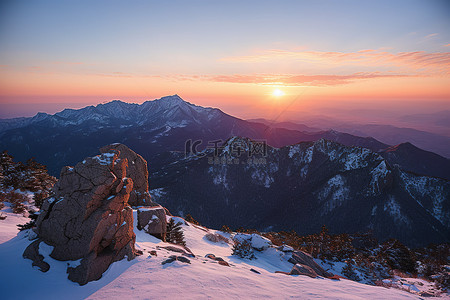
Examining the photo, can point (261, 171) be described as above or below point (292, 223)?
above

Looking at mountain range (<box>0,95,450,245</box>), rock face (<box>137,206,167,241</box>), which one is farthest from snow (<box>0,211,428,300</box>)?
mountain range (<box>0,95,450,245</box>)

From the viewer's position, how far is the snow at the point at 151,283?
389 inches

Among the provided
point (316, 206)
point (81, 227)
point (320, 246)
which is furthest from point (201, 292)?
point (316, 206)

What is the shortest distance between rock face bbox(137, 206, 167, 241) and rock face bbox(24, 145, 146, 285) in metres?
7.05

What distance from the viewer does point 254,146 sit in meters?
174

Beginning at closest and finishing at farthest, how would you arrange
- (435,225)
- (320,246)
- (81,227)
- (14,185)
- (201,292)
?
(201,292)
(81,227)
(14,185)
(320,246)
(435,225)

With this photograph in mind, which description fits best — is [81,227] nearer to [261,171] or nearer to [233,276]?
[233,276]

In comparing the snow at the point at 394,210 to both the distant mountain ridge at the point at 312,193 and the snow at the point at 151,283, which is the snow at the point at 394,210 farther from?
the snow at the point at 151,283

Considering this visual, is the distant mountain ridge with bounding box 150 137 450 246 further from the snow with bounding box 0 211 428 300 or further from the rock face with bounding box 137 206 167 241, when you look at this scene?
the snow with bounding box 0 211 428 300

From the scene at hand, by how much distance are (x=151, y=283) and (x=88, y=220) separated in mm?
5382

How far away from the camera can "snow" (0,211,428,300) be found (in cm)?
988

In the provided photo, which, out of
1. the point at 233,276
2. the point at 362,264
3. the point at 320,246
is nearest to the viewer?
the point at 233,276

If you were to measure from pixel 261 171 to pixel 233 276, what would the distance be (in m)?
157

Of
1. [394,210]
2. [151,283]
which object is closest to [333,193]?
[394,210]
